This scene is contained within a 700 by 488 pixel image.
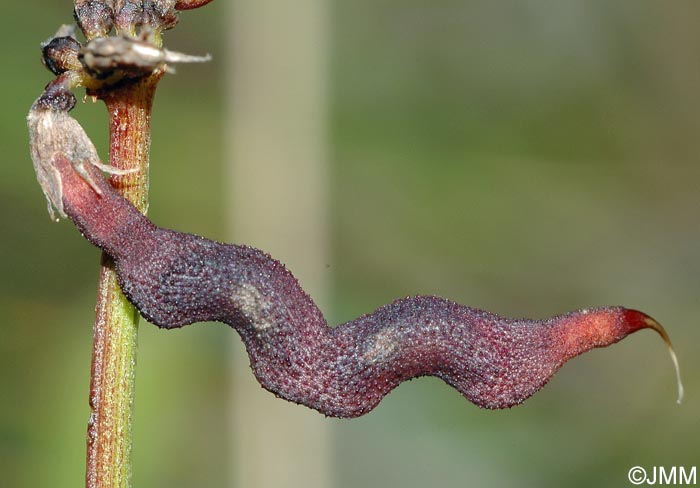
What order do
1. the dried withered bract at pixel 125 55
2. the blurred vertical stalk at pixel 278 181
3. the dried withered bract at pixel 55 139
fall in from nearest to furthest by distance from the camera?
the dried withered bract at pixel 125 55, the dried withered bract at pixel 55 139, the blurred vertical stalk at pixel 278 181

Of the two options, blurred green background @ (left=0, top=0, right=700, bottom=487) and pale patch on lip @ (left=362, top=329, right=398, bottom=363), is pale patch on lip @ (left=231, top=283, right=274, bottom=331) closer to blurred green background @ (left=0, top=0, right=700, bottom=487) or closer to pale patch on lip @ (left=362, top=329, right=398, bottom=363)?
pale patch on lip @ (left=362, top=329, right=398, bottom=363)

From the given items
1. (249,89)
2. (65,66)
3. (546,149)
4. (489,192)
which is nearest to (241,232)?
(249,89)

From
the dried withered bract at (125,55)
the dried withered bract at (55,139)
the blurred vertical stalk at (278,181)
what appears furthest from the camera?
the blurred vertical stalk at (278,181)

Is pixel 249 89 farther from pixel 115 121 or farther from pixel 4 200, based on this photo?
pixel 115 121

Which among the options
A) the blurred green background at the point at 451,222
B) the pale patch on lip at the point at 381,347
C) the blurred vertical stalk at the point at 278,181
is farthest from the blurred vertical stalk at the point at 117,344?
the blurred vertical stalk at the point at 278,181

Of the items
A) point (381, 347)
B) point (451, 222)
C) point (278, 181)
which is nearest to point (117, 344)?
point (381, 347)

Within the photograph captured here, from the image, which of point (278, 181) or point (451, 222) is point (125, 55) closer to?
point (278, 181)

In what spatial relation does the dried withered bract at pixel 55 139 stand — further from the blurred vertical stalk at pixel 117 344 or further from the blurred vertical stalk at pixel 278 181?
the blurred vertical stalk at pixel 278 181
